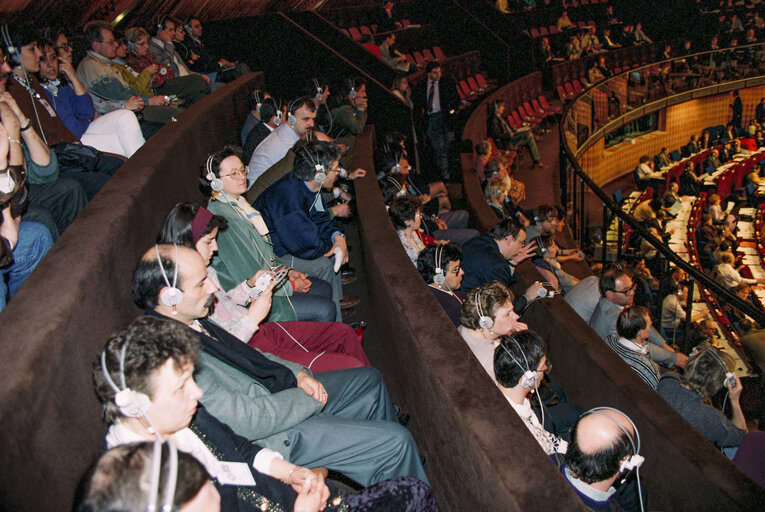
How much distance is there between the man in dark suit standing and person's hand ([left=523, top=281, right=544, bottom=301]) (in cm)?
414

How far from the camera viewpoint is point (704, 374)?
128 inches

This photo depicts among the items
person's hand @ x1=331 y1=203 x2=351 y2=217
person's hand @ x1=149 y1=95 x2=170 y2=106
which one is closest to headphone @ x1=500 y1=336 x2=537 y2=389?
person's hand @ x1=331 y1=203 x2=351 y2=217

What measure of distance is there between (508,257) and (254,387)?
248cm

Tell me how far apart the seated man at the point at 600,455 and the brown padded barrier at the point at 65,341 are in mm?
1560

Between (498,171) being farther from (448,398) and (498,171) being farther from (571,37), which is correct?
(571,37)

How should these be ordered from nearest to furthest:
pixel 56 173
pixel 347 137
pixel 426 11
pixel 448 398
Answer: pixel 448 398 < pixel 56 173 < pixel 347 137 < pixel 426 11

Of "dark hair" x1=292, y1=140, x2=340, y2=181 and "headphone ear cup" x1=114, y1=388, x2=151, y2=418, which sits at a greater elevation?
"headphone ear cup" x1=114, y1=388, x2=151, y2=418

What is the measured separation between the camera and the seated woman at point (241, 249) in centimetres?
298

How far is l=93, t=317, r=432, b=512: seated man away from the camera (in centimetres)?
151

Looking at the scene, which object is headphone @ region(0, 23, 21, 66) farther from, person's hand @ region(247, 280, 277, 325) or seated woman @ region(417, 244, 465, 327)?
seated woman @ region(417, 244, 465, 327)

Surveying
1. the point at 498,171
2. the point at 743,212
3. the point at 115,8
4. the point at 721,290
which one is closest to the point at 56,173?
the point at 721,290

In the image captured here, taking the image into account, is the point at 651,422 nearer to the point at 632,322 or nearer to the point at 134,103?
the point at 632,322

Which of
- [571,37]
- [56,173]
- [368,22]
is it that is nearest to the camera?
[56,173]

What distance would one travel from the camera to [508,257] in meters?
4.14
